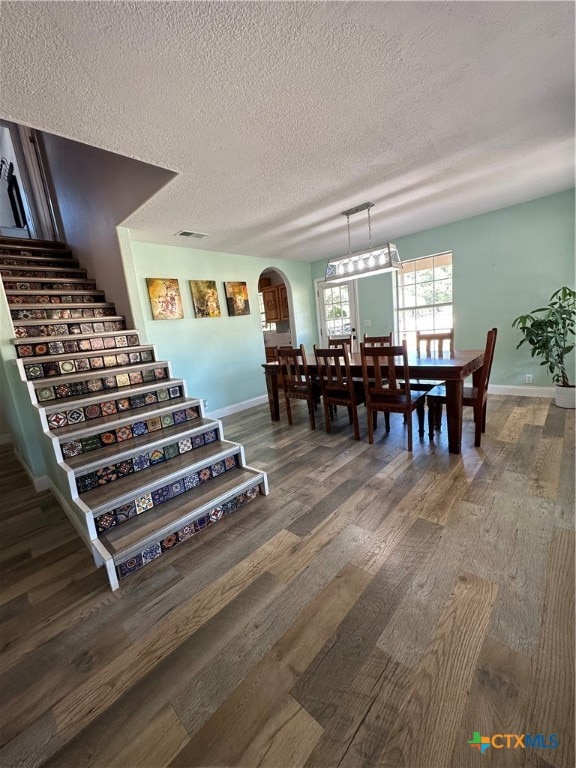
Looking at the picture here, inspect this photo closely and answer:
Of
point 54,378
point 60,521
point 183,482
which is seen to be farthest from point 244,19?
point 60,521

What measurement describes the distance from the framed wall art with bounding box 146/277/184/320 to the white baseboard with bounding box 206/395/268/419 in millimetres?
1453

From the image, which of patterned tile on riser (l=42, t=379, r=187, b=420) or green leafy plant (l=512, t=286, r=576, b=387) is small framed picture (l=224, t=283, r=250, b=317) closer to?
patterned tile on riser (l=42, t=379, r=187, b=420)

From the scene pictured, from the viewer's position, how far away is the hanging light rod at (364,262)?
2.89m

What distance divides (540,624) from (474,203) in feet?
13.0

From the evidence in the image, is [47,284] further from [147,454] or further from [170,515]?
[170,515]

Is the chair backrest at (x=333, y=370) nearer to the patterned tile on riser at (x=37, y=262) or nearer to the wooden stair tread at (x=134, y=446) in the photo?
the wooden stair tread at (x=134, y=446)

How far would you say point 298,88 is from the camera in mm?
1507

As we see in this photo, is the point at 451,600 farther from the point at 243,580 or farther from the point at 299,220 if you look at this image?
the point at 299,220

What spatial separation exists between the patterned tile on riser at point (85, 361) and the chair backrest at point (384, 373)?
2.14 m

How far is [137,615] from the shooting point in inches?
54.3

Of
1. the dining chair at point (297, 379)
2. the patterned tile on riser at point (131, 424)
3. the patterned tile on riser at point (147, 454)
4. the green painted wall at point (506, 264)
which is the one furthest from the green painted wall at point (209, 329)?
the green painted wall at point (506, 264)

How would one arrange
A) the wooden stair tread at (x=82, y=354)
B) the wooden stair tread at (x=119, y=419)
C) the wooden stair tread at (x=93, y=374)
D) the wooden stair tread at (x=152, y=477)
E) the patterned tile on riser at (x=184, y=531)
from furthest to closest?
1. the wooden stair tread at (x=82, y=354)
2. the wooden stair tread at (x=93, y=374)
3. the wooden stair tread at (x=119, y=419)
4. the wooden stair tread at (x=152, y=477)
5. the patterned tile on riser at (x=184, y=531)

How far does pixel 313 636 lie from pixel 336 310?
16.9 ft

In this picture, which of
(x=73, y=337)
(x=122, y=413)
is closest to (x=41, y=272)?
(x=73, y=337)
